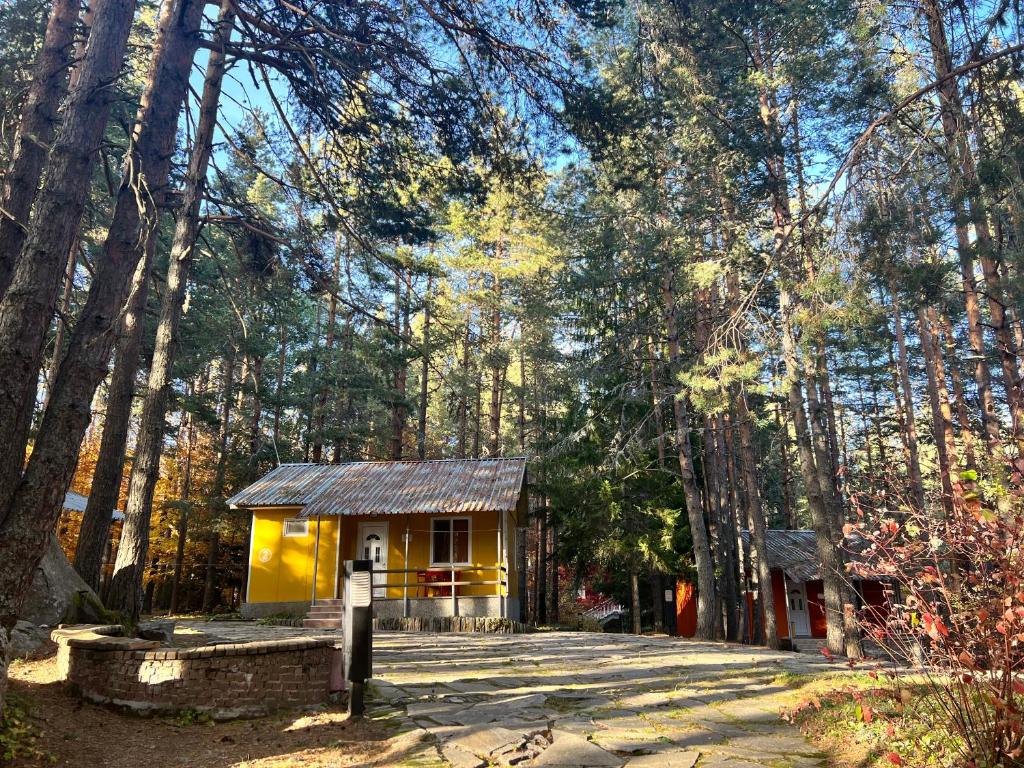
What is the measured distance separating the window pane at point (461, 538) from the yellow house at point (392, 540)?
0.09ft

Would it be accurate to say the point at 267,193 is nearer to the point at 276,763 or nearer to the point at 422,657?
the point at 422,657

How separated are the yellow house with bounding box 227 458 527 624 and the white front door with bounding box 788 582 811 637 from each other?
15561mm

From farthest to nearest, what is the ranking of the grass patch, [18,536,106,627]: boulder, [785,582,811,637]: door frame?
1. [785,582,811,637]: door frame
2. [18,536,106,627]: boulder
3. the grass patch

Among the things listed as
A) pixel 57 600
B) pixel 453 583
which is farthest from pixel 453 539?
pixel 57 600

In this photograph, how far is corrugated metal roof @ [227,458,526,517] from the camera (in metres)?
15.5

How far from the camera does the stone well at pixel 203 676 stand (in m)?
5.19

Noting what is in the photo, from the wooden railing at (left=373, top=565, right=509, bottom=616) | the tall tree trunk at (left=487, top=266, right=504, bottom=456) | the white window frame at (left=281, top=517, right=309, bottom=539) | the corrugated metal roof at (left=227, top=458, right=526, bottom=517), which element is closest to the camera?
the wooden railing at (left=373, top=565, right=509, bottom=616)

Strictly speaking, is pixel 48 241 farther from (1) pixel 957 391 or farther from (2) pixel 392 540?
(1) pixel 957 391

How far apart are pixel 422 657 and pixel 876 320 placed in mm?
7621

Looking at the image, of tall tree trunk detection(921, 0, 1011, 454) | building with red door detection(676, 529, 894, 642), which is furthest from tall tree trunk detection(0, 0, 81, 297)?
building with red door detection(676, 529, 894, 642)

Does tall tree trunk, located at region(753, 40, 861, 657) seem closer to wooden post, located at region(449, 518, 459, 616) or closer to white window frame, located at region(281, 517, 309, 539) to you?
wooden post, located at region(449, 518, 459, 616)

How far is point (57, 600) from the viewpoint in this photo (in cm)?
737

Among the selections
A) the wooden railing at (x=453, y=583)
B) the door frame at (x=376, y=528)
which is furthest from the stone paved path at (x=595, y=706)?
the door frame at (x=376, y=528)

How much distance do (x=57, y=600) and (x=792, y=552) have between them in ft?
84.9
